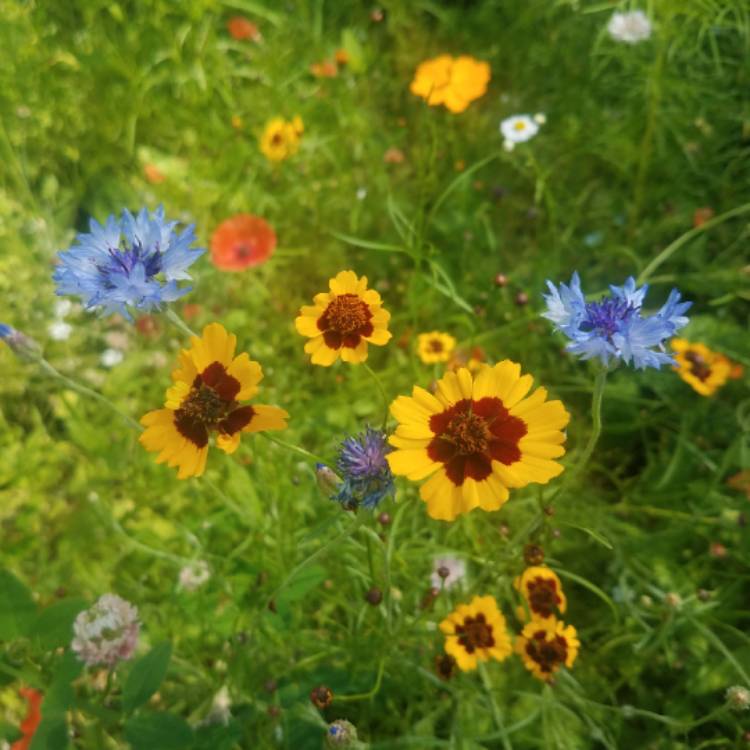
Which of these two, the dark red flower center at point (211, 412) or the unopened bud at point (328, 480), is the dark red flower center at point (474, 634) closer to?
the unopened bud at point (328, 480)

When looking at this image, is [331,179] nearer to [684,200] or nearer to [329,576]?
[684,200]

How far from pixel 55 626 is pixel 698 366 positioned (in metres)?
1.35

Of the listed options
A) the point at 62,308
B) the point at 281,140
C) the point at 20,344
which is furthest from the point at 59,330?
the point at 20,344

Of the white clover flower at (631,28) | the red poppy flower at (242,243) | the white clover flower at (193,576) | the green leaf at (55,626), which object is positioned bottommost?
the green leaf at (55,626)

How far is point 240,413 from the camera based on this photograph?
2.71 ft

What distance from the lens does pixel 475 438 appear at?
759 mm

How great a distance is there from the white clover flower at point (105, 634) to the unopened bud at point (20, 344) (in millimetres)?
405

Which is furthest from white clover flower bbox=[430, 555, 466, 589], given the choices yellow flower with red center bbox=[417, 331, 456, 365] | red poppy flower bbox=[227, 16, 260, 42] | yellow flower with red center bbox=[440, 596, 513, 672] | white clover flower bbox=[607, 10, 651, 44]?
red poppy flower bbox=[227, 16, 260, 42]

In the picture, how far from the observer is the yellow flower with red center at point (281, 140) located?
1917mm

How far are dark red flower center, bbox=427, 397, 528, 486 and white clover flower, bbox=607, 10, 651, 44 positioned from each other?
5.15 ft

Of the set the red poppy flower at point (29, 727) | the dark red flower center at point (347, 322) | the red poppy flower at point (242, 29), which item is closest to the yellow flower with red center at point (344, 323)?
the dark red flower center at point (347, 322)

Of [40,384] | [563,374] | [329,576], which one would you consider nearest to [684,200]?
[563,374]

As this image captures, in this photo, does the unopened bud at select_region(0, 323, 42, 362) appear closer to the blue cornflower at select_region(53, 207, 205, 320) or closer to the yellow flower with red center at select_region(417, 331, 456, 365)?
the blue cornflower at select_region(53, 207, 205, 320)

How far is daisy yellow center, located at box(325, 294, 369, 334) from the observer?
87cm
